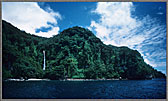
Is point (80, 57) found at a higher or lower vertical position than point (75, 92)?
higher

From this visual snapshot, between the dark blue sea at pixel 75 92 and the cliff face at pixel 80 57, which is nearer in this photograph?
the dark blue sea at pixel 75 92

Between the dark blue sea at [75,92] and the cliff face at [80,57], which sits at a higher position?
the cliff face at [80,57]

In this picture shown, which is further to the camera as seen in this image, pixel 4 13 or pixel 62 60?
pixel 62 60

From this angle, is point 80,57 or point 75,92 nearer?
point 75,92

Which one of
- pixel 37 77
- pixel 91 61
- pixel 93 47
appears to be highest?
pixel 93 47

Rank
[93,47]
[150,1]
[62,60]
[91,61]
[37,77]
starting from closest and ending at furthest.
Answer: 1. [150,1]
2. [37,77]
3. [62,60]
4. [91,61]
5. [93,47]

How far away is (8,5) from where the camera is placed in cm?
542

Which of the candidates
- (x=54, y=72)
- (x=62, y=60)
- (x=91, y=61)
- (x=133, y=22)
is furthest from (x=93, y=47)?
(x=133, y=22)

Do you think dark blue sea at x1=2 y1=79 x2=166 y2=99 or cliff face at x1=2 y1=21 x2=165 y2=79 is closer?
dark blue sea at x1=2 y1=79 x2=166 y2=99

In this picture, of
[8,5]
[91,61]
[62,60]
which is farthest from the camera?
[91,61]

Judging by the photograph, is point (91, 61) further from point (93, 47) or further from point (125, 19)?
point (125, 19)

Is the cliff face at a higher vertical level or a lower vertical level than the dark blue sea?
higher

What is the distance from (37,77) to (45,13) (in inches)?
662

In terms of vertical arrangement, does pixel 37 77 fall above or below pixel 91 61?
below
